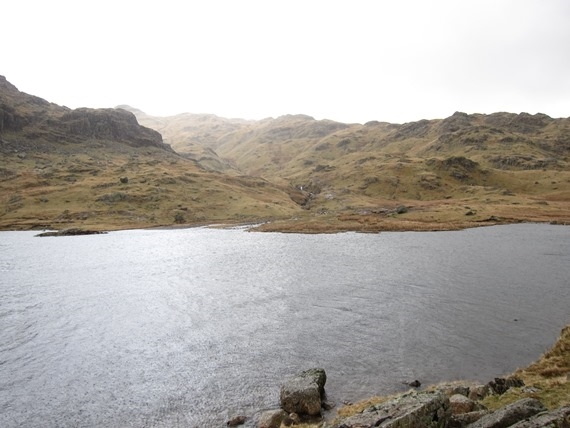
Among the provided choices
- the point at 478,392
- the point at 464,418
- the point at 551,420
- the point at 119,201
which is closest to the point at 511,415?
the point at 551,420

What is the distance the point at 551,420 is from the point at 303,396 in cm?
1473

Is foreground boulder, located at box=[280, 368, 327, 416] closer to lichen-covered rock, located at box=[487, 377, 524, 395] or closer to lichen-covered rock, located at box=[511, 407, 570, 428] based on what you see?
lichen-covered rock, located at box=[487, 377, 524, 395]

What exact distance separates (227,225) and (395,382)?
4578 inches

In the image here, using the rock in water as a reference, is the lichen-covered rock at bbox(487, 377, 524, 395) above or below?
above

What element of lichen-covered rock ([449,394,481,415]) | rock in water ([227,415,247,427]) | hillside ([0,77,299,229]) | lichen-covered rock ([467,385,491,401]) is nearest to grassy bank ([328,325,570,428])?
lichen-covered rock ([449,394,481,415])

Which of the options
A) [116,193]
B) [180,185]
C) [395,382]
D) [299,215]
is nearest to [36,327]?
[395,382]

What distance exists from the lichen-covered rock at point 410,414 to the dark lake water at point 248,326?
916 cm

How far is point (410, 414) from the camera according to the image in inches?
665

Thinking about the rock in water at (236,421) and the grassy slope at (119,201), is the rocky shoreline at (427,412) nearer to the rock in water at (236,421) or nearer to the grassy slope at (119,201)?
the rock in water at (236,421)

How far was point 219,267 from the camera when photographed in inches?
2894

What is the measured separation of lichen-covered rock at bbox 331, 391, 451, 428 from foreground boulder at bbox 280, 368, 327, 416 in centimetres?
695

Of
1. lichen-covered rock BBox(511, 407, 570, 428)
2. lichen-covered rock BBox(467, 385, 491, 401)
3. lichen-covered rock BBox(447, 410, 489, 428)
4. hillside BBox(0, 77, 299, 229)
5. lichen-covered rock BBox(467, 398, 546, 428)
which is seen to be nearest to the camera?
lichen-covered rock BBox(511, 407, 570, 428)

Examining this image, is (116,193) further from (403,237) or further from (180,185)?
(403,237)

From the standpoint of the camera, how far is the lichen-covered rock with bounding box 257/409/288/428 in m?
24.0
